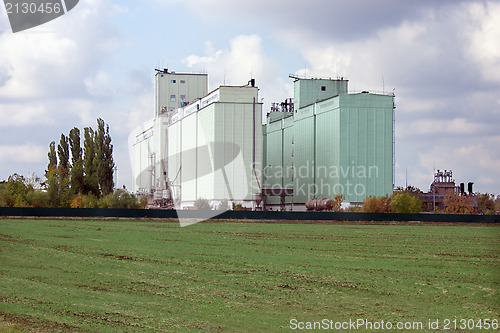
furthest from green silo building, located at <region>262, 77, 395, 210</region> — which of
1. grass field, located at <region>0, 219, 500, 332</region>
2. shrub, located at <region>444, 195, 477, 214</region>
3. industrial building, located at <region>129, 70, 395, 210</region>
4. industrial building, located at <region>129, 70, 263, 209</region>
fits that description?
grass field, located at <region>0, 219, 500, 332</region>

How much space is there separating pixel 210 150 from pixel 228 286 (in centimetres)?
8252

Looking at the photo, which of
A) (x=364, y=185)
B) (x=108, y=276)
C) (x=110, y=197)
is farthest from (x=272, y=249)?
(x=364, y=185)

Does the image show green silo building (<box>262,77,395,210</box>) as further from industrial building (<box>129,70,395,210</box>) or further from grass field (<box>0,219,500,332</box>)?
grass field (<box>0,219,500,332</box>)

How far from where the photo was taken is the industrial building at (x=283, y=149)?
100m

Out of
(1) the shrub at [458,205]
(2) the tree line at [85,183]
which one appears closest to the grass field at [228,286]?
(2) the tree line at [85,183]

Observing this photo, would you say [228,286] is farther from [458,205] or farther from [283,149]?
[458,205]

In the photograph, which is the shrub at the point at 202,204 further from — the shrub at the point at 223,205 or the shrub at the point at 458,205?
the shrub at the point at 458,205

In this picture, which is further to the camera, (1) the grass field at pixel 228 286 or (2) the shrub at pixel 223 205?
(2) the shrub at pixel 223 205

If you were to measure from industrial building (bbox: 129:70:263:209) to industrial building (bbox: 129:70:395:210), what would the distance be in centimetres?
16

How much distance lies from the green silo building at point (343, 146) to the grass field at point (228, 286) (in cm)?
6968

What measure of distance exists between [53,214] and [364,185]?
54437mm

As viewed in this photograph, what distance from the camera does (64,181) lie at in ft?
306

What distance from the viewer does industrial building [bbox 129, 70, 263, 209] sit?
3932 inches

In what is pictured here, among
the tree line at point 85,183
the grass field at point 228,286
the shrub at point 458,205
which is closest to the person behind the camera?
the grass field at point 228,286
